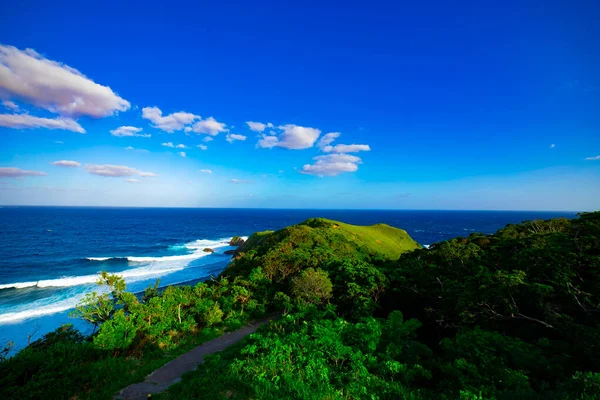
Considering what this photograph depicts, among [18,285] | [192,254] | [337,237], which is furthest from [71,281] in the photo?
[337,237]

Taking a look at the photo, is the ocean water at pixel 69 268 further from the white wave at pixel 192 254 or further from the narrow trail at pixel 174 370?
the narrow trail at pixel 174 370

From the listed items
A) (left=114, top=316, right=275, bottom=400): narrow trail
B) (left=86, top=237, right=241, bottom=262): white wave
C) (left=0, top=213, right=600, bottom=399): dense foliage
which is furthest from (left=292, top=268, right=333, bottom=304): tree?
(left=86, top=237, right=241, bottom=262): white wave

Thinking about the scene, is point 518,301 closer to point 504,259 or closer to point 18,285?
point 504,259

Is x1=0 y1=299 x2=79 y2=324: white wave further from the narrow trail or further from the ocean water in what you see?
the narrow trail

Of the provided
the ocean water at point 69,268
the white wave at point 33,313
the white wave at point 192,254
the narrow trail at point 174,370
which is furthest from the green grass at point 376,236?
the white wave at point 33,313

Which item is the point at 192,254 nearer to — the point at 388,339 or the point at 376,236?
the point at 376,236

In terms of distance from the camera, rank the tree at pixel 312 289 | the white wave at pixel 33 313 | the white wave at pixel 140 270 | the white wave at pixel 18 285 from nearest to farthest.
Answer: the tree at pixel 312 289, the white wave at pixel 33 313, the white wave at pixel 18 285, the white wave at pixel 140 270
